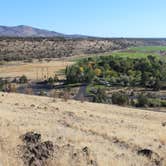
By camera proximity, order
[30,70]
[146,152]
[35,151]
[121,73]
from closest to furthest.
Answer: [35,151], [146,152], [121,73], [30,70]

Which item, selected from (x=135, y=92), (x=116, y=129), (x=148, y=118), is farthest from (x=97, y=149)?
(x=135, y=92)

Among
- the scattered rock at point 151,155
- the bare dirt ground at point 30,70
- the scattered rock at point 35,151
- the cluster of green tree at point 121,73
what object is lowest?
the bare dirt ground at point 30,70

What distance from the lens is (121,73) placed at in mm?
106500

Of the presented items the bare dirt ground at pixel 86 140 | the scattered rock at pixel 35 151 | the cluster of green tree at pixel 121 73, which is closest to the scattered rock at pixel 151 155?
the bare dirt ground at pixel 86 140

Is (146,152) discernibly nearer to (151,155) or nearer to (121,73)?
(151,155)

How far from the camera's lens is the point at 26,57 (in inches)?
6585

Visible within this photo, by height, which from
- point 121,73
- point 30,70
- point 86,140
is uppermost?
point 86,140

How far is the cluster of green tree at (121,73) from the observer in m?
91.6

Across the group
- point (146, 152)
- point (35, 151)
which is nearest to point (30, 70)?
point (146, 152)

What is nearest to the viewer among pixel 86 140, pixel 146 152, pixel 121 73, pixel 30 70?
pixel 146 152

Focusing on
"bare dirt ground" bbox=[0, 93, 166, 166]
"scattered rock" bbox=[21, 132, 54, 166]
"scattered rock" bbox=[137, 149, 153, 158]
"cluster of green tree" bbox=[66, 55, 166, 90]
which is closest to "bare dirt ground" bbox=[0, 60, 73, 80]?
"cluster of green tree" bbox=[66, 55, 166, 90]

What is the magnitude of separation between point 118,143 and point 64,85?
73951mm

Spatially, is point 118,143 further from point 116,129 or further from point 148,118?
point 148,118

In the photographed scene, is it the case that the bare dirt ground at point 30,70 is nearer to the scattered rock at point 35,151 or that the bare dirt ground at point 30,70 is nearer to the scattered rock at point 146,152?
the scattered rock at point 146,152
